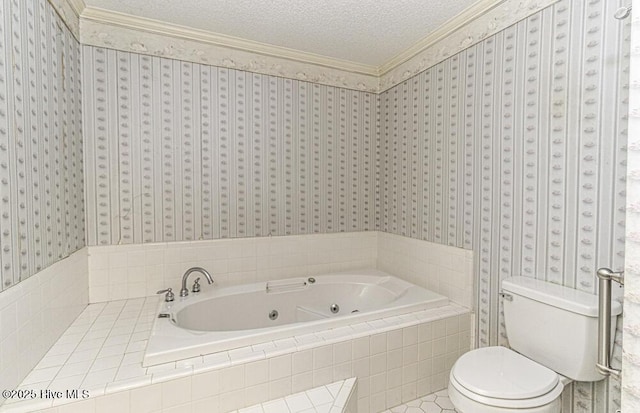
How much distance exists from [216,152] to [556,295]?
7.17ft

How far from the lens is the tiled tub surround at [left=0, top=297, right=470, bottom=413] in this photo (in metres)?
1.34

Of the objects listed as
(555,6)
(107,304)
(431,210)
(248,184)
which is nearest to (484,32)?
(555,6)

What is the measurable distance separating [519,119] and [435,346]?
53.0 inches

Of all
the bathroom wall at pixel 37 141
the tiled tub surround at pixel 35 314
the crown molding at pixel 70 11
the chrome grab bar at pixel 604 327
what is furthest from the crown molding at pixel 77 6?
the chrome grab bar at pixel 604 327

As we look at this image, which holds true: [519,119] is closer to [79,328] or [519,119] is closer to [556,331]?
[556,331]

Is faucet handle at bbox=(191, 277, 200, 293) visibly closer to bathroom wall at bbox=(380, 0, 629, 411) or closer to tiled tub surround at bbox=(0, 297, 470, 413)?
tiled tub surround at bbox=(0, 297, 470, 413)

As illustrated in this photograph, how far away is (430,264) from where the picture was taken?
2412 mm

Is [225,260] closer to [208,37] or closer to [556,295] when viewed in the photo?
[208,37]

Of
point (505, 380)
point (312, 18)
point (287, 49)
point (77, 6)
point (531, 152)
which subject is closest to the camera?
point (505, 380)

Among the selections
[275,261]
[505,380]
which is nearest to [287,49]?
[275,261]

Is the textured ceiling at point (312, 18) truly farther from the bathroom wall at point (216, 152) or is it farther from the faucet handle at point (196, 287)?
the faucet handle at point (196, 287)

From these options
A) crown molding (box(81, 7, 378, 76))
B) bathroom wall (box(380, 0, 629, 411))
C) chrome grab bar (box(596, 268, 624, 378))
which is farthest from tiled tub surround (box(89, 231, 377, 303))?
chrome grab bar (box(596, 268, 624, 378))

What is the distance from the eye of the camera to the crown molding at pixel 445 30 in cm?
195

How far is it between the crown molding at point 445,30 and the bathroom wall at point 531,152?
0.17 m
